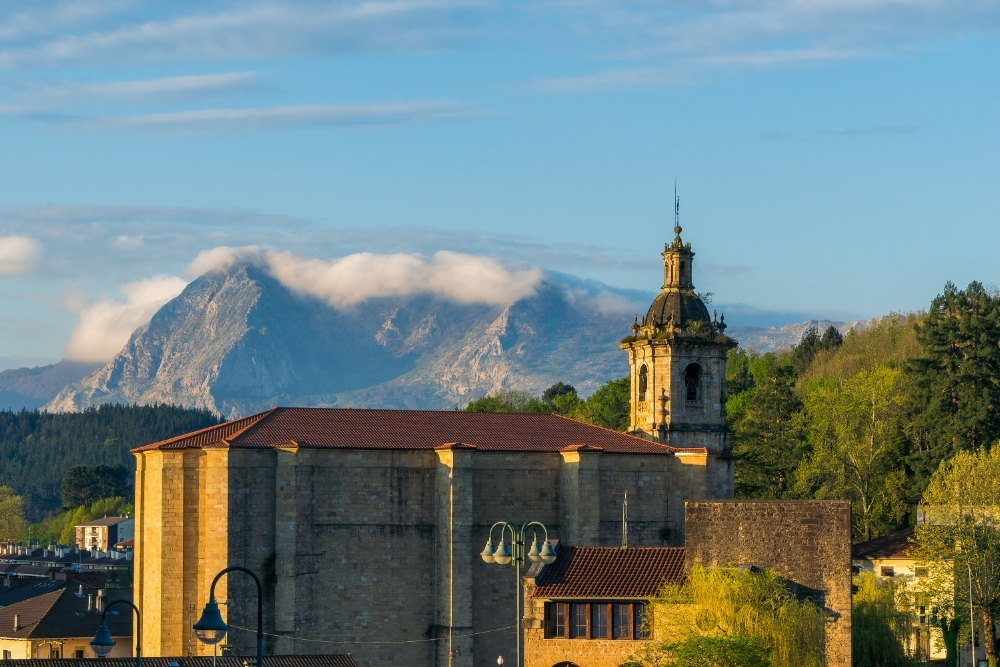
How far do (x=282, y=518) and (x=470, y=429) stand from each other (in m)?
8.90

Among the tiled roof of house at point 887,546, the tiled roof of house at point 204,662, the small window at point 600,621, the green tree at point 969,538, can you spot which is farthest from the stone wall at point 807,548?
the tiled roof of house at point 887,546

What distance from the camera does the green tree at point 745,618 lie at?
2020 inches

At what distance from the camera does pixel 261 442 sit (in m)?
68.1

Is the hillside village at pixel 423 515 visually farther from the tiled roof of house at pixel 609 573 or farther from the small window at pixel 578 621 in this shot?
the small window at pixel 578 621

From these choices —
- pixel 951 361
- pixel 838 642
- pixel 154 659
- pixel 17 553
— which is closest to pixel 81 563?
pixel 17 553

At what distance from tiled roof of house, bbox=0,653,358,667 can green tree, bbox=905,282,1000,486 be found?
42428 millimetres

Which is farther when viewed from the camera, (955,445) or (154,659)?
(955,445)

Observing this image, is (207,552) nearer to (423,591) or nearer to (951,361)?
(423,591)

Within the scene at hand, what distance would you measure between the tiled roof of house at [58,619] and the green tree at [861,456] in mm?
35209

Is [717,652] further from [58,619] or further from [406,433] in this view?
[58,619]

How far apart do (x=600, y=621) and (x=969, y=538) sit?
2414 cm

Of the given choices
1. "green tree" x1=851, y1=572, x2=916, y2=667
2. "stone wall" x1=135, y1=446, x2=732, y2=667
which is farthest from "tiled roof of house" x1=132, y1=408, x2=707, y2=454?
Result: "green tree" x1=851, y1=572, x2=916, y2=667

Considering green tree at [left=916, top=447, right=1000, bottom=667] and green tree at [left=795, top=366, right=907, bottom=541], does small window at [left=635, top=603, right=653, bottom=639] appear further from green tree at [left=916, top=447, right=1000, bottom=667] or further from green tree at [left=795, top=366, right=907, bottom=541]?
green tree at [left=795, top=366, right=907, bottom=541]

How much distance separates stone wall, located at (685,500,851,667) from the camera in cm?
5228
